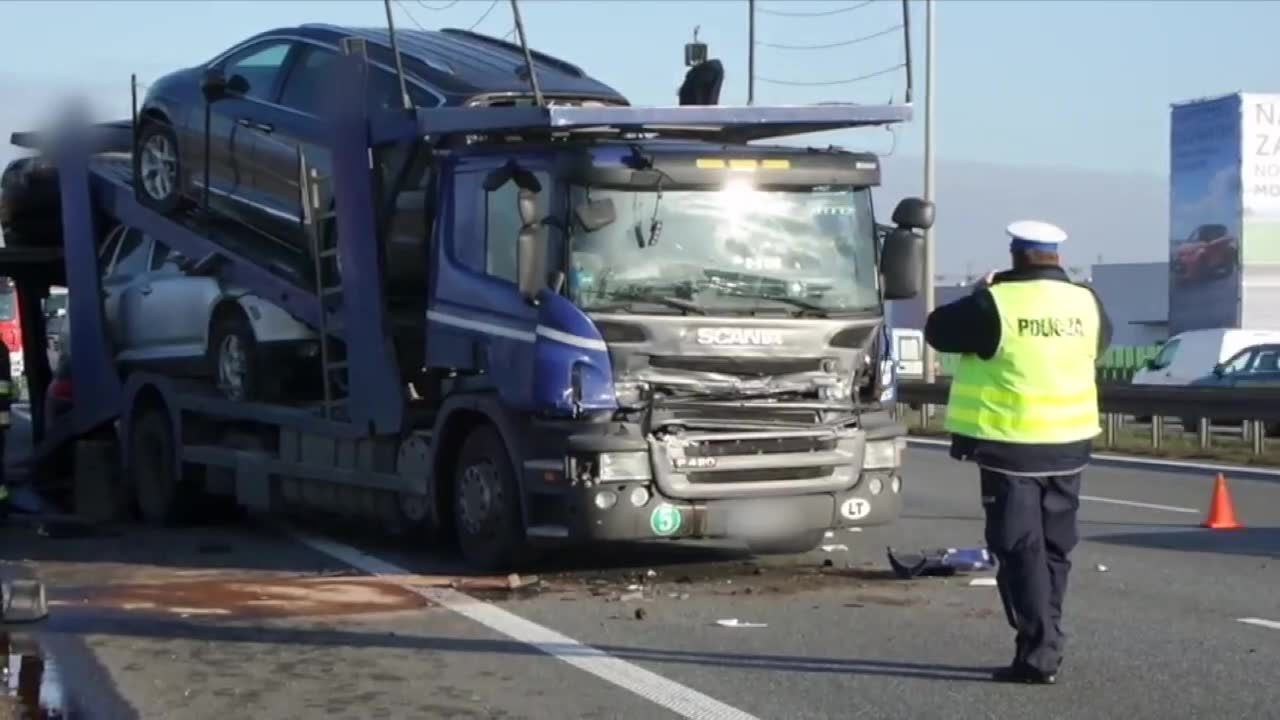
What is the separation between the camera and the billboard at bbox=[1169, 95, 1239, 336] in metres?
59.3

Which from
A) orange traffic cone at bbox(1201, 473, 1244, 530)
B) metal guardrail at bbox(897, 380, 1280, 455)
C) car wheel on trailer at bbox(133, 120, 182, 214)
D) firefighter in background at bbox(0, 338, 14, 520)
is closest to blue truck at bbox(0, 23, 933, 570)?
car wheel on trailer at bbox(133, 120, 182, 214)

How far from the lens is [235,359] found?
13.6 meters

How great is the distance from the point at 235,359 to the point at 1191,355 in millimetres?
24682

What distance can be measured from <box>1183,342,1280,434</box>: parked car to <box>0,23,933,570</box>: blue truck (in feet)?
63.1

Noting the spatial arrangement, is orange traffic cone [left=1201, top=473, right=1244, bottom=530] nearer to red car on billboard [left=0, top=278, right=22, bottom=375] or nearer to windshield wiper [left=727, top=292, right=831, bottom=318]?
windshield wiper [left=727, top=292, right=831, bottom=318]

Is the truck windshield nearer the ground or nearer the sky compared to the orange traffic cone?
nearer the sky

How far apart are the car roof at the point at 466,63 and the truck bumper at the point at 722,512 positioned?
2844 millimetres

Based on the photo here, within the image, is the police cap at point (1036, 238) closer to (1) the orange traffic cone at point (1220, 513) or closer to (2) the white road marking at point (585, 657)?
(2) the white road marking at point (585, 657)

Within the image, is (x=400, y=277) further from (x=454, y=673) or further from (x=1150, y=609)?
(x=1150, y=609)

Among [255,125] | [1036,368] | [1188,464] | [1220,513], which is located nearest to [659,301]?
[1036,368]

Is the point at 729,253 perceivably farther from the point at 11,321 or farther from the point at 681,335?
the point at 11,321

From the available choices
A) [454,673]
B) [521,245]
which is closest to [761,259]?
[521,245]

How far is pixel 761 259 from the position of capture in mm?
10820

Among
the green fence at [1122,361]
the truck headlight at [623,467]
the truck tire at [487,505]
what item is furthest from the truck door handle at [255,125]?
the green fence at [1122,361]
